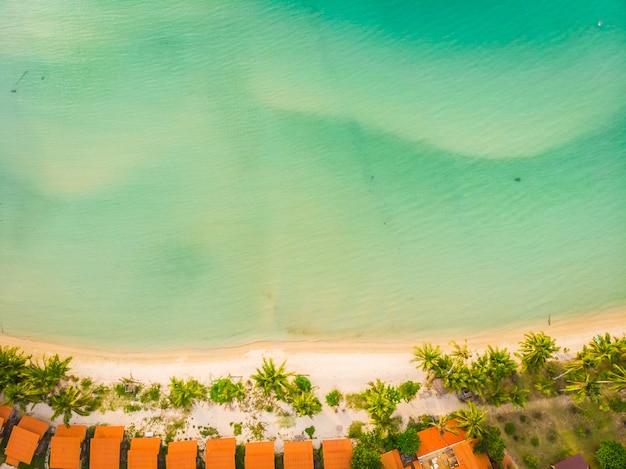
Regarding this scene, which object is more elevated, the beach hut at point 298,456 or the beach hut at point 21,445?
the beach hut at point 21,445

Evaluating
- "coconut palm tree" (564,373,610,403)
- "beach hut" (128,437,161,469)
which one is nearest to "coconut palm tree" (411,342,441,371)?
"coconut palm tree" (564,373,610,403)

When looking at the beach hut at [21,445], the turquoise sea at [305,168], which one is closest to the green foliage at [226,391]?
the turquoise sea at [305,168]

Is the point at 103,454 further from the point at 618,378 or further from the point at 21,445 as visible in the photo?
the point at 618,378

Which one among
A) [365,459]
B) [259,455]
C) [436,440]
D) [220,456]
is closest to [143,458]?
[220,456]

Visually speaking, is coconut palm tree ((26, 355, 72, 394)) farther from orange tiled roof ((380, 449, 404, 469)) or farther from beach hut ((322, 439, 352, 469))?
orange tiled roof ((380, 449, 404, 469))

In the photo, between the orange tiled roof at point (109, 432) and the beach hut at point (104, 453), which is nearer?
the beach hut at point (104, 453)

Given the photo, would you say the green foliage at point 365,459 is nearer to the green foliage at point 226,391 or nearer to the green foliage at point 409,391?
the green foliage at point 409,391

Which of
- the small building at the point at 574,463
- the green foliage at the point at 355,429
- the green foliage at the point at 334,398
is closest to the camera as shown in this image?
the small building at the point at 574,463
